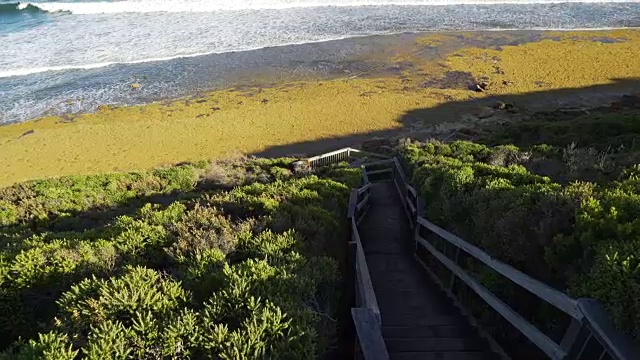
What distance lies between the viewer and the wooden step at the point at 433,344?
14.6 ft

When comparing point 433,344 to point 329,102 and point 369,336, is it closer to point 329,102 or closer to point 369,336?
point 369,336

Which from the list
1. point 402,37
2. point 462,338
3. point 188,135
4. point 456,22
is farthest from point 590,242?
point 456,22

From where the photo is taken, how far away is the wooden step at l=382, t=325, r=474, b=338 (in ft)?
15.8

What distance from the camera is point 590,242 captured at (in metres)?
3.58

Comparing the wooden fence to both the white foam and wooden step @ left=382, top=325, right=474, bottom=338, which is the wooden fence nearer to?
wooden step @ left=382, top=325, right=474, bottom=338

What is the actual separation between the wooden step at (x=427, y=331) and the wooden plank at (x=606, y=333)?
86.3 inches

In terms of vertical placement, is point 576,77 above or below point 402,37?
below

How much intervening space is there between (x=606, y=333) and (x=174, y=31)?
117 ft

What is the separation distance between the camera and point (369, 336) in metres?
3.17

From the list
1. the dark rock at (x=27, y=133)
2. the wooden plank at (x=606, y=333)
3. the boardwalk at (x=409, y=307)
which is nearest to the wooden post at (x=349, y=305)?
the boardwalk at (x=409, y=307)

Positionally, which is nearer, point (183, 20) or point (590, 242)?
point (590, 242)

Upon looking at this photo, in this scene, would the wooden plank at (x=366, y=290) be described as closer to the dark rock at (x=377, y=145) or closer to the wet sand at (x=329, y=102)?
the dark rock at (x=377, y=145)

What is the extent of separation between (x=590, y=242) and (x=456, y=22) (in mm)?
33206

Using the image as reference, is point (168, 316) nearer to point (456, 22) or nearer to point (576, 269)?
point (576, 269)
